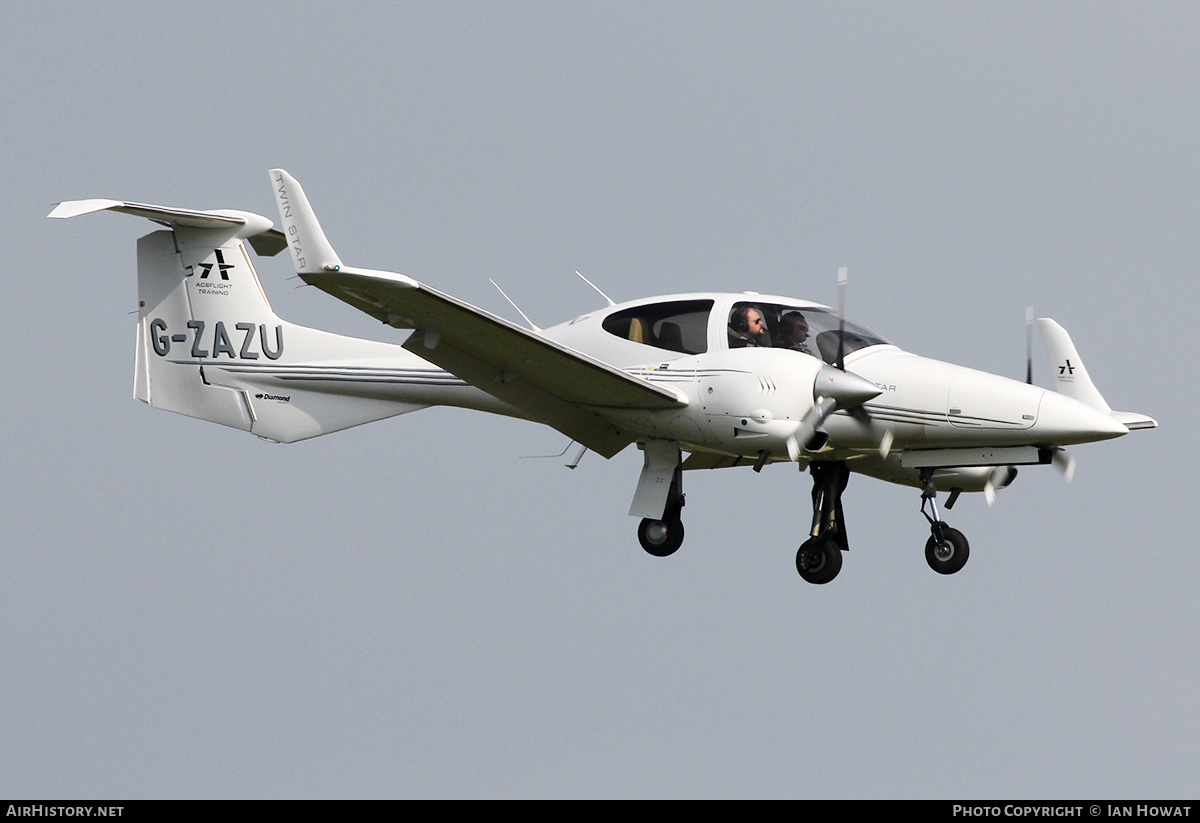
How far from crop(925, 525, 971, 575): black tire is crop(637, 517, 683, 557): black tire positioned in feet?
8.61

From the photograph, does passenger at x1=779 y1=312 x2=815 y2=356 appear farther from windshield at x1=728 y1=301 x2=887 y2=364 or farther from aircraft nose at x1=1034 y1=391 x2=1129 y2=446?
aircraft nose at x1=1034 y1=391 x2=1129 y2=446

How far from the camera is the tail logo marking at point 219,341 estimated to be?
18.1 m

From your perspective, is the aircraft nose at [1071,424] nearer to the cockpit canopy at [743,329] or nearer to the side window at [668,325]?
the cockpit canopy at [743,329]

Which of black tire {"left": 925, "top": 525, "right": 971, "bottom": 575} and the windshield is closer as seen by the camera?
the windshield

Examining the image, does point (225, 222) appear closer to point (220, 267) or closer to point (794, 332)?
point (220, 267)

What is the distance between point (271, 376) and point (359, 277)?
16.9 feet

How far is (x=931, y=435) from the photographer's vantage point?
1548 cm

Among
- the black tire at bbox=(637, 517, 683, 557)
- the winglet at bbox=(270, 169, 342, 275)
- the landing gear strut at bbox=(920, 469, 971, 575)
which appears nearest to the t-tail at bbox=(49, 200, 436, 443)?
the black tire at bbox=(637, 517, 683, 557)

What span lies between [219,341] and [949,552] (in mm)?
8342

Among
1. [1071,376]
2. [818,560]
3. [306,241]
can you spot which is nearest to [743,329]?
[818,560]

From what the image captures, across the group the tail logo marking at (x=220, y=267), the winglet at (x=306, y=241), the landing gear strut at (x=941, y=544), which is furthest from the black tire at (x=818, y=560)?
the tail logo marking at (x=220, y=267)

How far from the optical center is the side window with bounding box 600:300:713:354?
627 inches

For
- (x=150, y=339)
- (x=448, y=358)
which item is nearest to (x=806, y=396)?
(x=448, y=358)

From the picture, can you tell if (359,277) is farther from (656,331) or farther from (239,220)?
(239,220)
